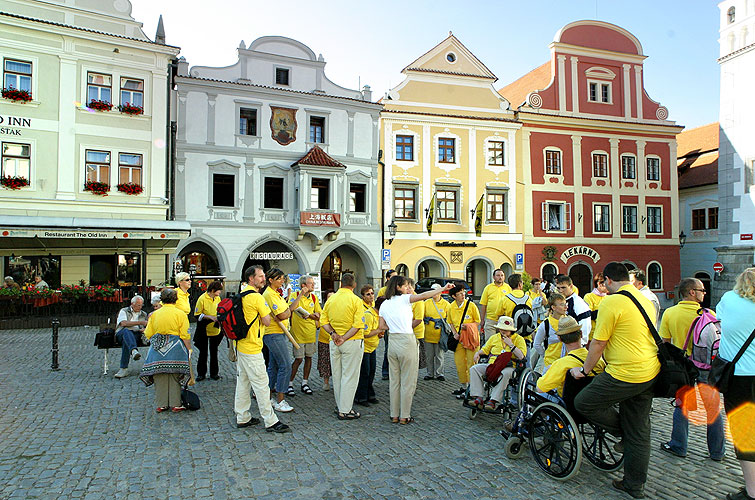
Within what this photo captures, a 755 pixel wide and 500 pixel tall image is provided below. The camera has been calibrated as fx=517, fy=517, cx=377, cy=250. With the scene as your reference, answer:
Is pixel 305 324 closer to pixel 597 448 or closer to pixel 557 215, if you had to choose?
pixel 597 448

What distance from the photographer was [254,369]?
6379mm

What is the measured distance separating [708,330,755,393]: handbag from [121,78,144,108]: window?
21842 millimetres

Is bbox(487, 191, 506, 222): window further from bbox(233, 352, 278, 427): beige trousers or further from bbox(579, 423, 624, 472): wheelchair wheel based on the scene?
bbox(579, 423, 624, 472): wheelchair wheel

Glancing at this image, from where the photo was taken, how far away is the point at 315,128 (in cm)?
2533

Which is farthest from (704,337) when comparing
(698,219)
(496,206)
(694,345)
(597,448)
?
(698,219)

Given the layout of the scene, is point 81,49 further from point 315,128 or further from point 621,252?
point 621,252

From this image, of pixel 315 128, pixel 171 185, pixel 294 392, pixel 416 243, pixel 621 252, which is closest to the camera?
pixel 294 392

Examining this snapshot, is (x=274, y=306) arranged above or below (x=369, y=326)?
above

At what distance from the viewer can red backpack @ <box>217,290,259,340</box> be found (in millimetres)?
6336

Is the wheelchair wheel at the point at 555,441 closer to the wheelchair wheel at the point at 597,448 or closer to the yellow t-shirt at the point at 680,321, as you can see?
the wheelchair wheel at the point at 597,448

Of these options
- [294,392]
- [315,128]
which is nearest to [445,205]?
[315,128]

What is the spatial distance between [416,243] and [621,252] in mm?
12870

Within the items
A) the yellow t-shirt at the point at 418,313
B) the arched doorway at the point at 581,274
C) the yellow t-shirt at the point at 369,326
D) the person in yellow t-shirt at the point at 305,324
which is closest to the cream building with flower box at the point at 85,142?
the person in yellow t-shirt at the point at 305,324

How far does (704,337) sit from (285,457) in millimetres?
4923
